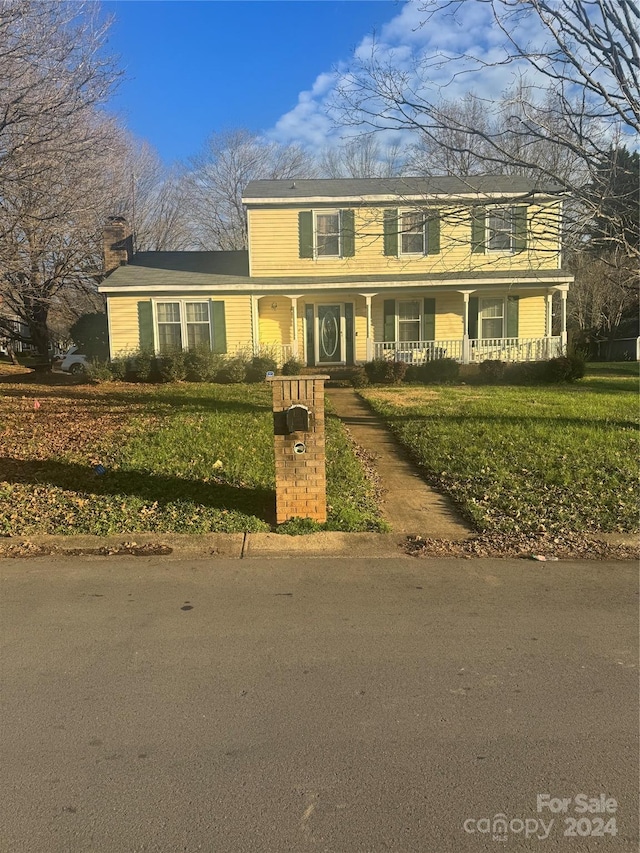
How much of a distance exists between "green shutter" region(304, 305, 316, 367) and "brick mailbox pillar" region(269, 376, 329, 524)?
14.4 metres

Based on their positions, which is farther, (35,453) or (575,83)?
(35,453)

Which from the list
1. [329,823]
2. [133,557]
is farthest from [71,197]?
[329,823]

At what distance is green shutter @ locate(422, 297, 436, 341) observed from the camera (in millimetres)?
20109

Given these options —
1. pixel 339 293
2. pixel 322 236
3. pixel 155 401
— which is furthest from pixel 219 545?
pixel 322 236

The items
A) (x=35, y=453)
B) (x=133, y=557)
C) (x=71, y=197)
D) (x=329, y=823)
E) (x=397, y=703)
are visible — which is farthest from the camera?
(x=71, y=197)

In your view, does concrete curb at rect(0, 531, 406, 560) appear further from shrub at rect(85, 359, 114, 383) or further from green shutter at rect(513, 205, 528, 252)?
shrub at rect(85, 359, 114, 383)

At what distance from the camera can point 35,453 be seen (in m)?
8.51

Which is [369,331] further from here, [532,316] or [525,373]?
[532,316]

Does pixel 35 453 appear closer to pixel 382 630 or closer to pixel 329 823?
pixel 382 630

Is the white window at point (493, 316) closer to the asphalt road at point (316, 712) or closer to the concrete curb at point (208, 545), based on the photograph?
the concrete curb at point (208, 545)

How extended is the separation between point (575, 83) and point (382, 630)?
26.0 feet

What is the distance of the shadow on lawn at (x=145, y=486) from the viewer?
6.45 m

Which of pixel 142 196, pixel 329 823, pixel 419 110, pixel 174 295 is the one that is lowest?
pixel 329 823

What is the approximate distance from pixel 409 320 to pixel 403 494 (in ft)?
46.1
